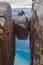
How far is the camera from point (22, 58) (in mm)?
1502

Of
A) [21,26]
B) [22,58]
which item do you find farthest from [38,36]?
[22,58]

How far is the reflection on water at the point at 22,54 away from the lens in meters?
1.44

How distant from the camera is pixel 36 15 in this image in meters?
1.01

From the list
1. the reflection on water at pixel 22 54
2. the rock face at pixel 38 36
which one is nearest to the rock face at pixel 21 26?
the rock face at pixel 38 36

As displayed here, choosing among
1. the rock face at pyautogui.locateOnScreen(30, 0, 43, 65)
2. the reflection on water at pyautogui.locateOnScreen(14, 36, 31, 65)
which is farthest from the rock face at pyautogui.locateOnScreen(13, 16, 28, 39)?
the reflection on water at pyautogui.locateOnScreen(14, 36, 31, 65)

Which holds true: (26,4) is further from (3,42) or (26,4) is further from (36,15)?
(3,42)

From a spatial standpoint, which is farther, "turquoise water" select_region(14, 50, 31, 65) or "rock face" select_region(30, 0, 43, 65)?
"turquoise water" select_region(14, 50, 31, 65)

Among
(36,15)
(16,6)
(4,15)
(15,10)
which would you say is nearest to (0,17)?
(4,15)

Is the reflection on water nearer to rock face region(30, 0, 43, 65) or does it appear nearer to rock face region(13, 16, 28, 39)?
rock face region(13, 16, 28, 39)

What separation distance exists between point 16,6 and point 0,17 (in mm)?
1046

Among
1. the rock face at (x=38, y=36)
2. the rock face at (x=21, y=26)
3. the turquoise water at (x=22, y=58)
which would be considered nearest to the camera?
the rock face at (x=38, y=36)

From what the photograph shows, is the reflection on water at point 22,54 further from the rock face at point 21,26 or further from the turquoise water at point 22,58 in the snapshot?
the rock face at point 21,26

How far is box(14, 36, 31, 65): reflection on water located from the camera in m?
1.44

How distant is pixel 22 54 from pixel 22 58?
4cm
